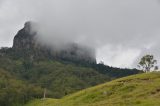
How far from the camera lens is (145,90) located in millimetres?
102500

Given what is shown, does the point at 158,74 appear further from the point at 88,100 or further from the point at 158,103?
the point at 158,103

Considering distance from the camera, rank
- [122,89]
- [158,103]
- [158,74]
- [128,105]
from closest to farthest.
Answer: [158,103] → [128,105] → [122,89] → [158,74]

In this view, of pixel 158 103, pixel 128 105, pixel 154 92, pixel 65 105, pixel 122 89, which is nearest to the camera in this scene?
pixel 158 103

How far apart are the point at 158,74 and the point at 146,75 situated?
3932mm

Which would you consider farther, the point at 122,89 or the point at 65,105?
the point at 65,105

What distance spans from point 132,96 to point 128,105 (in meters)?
16.8

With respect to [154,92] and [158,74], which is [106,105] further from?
[158,74]

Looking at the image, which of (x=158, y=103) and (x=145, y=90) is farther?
(x=145, y=90)

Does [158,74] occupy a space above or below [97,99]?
above

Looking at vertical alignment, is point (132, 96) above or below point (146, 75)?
below

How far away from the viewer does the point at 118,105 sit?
83188mm

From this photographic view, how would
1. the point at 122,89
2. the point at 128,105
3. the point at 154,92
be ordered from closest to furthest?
1. the point at 128,105
2. the point at 154,92
3. the point at 122,89

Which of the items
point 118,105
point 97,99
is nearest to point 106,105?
point 118,105

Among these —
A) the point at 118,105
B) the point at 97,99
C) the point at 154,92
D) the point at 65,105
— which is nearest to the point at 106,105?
the point at 118,105
